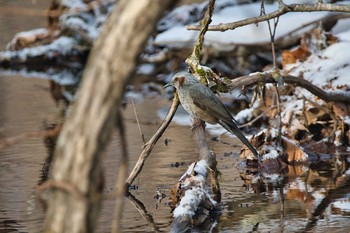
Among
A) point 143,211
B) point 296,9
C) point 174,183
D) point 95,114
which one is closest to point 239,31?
point 174,183

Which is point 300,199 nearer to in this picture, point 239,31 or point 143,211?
point 143,211

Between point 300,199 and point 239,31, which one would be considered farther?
point 239,31

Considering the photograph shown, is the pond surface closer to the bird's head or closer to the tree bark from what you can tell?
the bird's head

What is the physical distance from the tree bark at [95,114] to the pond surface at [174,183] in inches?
64.7

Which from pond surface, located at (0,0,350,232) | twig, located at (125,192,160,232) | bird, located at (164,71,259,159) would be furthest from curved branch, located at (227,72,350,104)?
twig, located at (125,192,160,232)

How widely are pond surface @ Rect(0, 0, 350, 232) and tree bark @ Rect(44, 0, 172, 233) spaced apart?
164cm

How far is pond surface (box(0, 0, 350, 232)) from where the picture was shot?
609 centimetres

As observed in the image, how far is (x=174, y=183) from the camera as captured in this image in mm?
7316

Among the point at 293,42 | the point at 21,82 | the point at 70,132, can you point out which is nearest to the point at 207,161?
the point at 70,132

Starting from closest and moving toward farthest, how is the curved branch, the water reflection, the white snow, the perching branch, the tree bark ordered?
the tree bark
the perching branch
the water reflection
the curved branch
the white snow

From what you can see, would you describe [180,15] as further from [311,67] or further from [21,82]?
[311,67]

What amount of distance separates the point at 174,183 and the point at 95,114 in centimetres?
437

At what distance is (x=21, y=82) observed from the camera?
575 inches

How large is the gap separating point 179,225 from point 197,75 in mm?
1458
